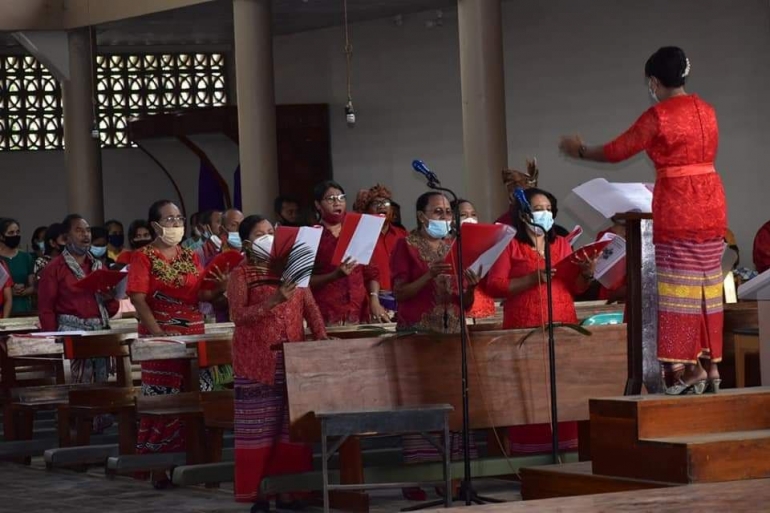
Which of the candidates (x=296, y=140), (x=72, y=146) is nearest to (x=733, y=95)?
(x=296, y=140)

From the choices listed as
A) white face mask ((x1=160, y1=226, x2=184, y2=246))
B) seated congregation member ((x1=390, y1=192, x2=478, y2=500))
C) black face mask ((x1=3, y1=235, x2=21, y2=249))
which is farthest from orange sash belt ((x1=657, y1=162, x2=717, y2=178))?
black face mask ((x1=3, y1=235, x2=21, y2=249))

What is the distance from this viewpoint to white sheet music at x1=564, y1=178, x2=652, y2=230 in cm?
623

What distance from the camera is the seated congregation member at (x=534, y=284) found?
738cm

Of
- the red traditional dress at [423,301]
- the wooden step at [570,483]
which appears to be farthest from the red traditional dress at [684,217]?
the red traditional dress at [423,301]

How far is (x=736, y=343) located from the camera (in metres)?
7.62

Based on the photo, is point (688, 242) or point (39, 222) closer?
point (688, 242)

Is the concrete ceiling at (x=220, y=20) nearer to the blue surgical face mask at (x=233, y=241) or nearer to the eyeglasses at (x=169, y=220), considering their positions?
the blue surgical face mask at (x=233, y=241)

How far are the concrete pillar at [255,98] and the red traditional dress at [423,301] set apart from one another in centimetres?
700

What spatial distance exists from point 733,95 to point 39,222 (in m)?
9.01

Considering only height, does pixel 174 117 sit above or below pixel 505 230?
above

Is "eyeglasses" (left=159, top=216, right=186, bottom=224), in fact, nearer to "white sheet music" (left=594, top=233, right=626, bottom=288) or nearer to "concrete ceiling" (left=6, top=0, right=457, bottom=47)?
"white sheet music" (left=594, top=233, right=626, bottom=288)

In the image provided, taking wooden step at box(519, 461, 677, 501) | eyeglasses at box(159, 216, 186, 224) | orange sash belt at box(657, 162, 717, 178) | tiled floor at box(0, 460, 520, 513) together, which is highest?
orange sash belt at box(657, 162, 717, 178)

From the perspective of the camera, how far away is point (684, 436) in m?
5.82

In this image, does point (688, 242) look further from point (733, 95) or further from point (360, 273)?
point (733, 95)
